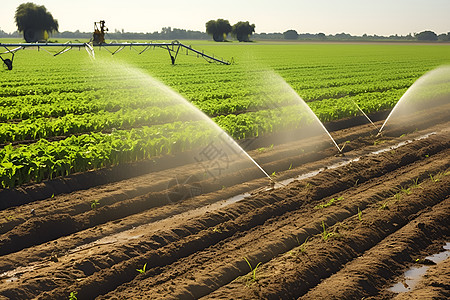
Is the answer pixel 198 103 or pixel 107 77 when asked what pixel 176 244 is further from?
pixel 107 77

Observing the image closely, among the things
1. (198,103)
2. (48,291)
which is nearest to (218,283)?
(48,291)

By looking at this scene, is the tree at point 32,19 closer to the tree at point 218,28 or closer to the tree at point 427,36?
the tree at point 218,28

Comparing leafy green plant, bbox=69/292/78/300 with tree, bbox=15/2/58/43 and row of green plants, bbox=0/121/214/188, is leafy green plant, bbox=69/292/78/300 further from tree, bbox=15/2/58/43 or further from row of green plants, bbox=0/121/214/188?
tree, bbox=15/2/58/43

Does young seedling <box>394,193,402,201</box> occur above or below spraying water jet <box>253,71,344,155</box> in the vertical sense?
below

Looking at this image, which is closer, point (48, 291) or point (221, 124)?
point (48, 291)

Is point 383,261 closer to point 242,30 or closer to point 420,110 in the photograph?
point 420,110

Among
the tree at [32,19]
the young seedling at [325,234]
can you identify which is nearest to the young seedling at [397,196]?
the young seedling at [325,234]

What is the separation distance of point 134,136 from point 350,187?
4.96m

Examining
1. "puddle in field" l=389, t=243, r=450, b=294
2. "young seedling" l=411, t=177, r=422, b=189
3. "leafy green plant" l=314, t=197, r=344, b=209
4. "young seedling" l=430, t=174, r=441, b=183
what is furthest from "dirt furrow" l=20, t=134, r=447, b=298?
"puddle in field" l=389, t=243, r=450, b=294

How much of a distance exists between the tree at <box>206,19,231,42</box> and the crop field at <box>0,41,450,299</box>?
12229 centimetres

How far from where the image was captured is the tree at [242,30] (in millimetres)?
137500

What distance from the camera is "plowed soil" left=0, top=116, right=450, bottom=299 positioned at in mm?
5590

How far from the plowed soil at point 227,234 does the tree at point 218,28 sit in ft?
417

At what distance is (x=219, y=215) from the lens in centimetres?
755
